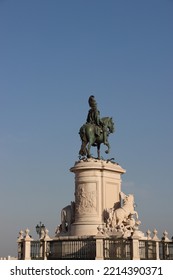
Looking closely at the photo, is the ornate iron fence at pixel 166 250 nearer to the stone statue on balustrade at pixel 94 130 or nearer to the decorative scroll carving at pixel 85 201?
the decorative scroll carving at pixel 85 201

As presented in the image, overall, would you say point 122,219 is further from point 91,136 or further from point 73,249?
point 91,136

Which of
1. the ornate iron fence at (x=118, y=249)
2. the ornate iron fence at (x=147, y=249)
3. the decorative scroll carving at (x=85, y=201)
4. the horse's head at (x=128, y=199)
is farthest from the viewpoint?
the horse's head at (x=128, y=199)

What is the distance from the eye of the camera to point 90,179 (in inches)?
1176

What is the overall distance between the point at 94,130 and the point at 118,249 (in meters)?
7.02

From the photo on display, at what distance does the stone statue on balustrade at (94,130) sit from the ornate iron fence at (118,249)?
5.49 metres

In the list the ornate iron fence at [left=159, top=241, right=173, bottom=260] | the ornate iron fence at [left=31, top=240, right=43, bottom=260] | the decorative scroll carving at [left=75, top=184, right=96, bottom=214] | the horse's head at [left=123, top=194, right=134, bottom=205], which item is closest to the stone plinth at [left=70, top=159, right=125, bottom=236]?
the decorative scroll carving at [left=75, top=184, right=96, bottom=214]

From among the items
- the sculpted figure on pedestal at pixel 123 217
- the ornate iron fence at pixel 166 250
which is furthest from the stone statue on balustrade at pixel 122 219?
the ornate iron fence at pixel 166 250

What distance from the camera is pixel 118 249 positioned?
88.3 feet

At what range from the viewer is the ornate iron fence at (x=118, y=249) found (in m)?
26.7

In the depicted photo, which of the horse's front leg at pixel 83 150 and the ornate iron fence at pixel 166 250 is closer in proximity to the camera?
the ornate iron fence at pixel 166 250

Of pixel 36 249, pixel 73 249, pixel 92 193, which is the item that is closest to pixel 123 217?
pixel 92 193

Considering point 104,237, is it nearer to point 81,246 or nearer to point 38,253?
point 81,246

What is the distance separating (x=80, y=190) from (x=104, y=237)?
3988 millimetres
